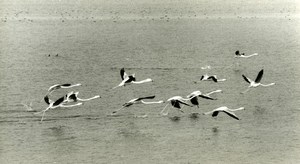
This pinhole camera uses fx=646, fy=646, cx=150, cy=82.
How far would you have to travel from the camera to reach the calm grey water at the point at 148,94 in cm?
1330

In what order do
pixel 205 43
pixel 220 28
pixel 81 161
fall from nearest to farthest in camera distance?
1. pixel 81 161
2. pixel 205 43
3. pixel 220 28

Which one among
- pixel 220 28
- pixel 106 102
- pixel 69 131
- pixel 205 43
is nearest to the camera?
pixel 69 131

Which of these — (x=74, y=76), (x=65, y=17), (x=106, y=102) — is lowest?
(x=106, y=102)

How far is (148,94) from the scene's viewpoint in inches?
719

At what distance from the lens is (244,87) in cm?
1922

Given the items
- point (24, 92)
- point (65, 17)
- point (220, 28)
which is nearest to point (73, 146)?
point (24, 92)

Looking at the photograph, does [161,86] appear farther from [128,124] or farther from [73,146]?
[73,146]

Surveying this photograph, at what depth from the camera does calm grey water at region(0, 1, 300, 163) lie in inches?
523

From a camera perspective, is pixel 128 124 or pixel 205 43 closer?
pixel 128 124

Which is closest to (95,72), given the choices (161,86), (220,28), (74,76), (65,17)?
(74,76)

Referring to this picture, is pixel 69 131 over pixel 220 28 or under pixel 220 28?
under

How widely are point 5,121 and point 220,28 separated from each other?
83.7 ft

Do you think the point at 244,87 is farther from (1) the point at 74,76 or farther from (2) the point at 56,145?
(2) the point at 56,145

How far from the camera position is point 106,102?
1714cm
